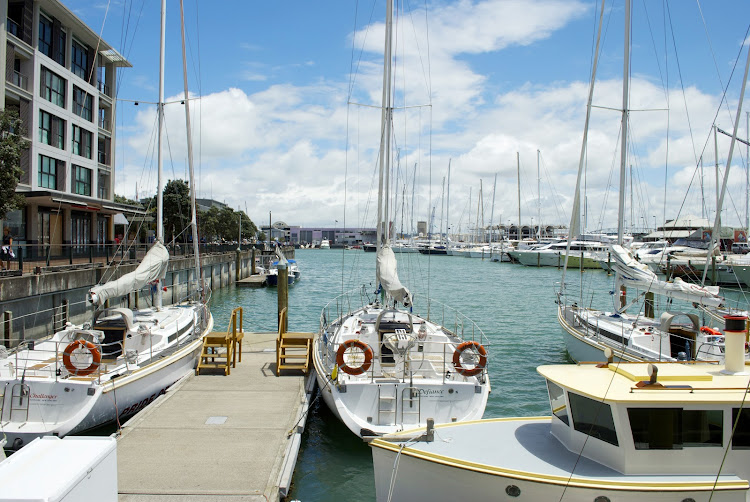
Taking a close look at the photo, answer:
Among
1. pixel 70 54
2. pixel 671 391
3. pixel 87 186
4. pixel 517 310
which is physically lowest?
pixel 517 310

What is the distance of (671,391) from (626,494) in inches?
64.8

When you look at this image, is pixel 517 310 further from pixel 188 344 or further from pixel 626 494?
pixel 626 494

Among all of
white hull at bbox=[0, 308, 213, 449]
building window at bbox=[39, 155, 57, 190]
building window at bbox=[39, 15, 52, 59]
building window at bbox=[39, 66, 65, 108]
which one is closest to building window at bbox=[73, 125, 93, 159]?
building window at bbox=[39, 66, 65, 108]

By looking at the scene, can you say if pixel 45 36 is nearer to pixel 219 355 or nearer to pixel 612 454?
pixel 219 355

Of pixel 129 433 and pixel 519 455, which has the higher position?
pixel 519 455

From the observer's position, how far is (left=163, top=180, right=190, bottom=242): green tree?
60094 millimetres

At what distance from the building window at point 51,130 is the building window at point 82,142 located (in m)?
1.76

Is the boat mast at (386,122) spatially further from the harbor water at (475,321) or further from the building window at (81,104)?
the building window at (81,104)

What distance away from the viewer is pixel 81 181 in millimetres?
40750

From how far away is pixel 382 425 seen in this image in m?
12.1

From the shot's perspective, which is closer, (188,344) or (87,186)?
(188,344)

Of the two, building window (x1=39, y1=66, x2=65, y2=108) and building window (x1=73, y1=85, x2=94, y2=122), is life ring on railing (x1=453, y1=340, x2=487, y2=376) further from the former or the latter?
building window (x1=73, y1=85, x2=94, y2=122)

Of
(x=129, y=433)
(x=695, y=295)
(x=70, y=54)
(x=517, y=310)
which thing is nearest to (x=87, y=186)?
(x=70, y=54)

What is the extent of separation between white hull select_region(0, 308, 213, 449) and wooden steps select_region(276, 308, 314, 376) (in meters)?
3.80
